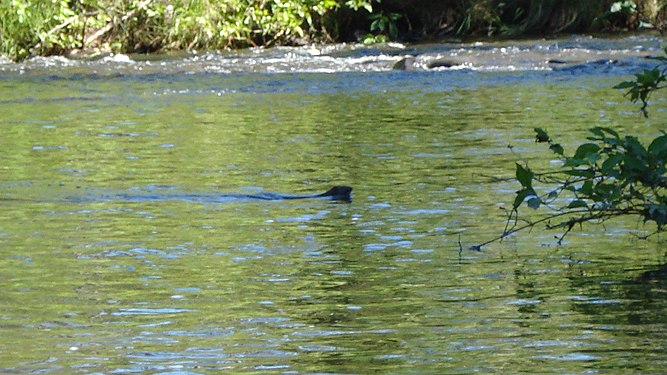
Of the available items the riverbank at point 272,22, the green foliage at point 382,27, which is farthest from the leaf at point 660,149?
the green foliage at point 382,27

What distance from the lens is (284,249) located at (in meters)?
5.51

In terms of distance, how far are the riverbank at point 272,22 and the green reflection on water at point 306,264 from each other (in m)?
7.65

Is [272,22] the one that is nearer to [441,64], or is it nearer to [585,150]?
[441,64]

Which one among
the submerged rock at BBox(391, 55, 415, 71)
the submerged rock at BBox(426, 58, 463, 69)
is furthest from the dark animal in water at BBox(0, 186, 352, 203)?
the submerged rock at BBox(426, 58, 463, 69)

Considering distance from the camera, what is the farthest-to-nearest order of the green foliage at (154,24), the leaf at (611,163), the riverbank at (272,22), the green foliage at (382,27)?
the green foliage at (382,27) → the riverbank at (272,22) → the green foliage at (154,24) → the leaf at (611,163)

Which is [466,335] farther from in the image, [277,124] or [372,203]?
[277,124]

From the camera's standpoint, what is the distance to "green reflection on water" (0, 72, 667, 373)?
378 centimetres

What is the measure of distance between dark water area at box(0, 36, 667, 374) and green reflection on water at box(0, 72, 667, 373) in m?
0.01

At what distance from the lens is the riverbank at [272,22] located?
17.6m

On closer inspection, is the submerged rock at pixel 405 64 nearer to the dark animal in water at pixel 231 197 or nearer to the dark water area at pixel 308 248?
the dark water area at pixel 308 248

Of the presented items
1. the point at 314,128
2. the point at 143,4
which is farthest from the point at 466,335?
the point at 143,4

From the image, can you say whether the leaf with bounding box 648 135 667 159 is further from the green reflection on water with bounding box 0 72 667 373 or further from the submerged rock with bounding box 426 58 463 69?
the submerged rock with bounding box 426 58 463 69

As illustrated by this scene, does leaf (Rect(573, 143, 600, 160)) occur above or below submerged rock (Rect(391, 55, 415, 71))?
above

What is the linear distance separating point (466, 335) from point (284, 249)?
169 centimetres
